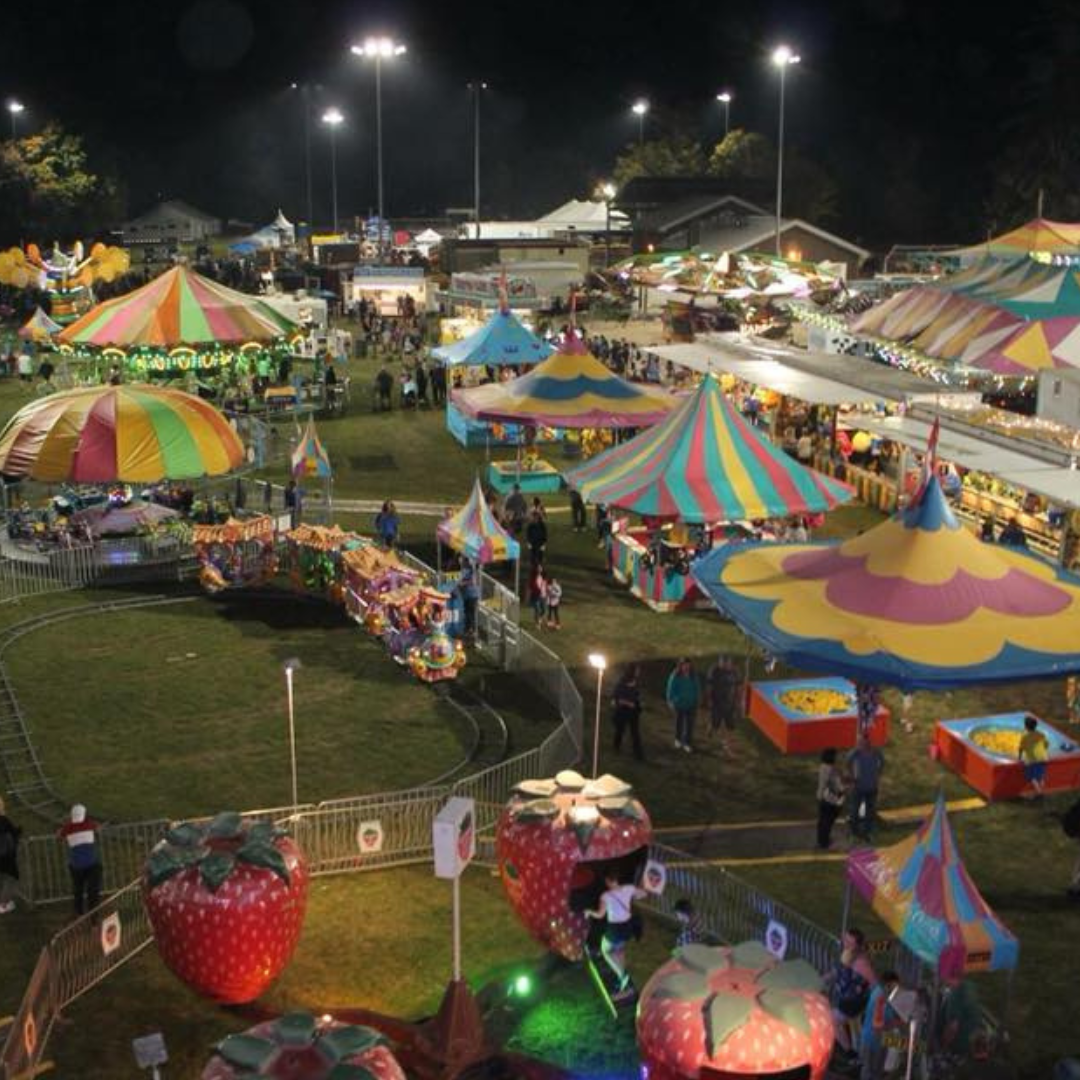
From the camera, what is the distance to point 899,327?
2822 cm

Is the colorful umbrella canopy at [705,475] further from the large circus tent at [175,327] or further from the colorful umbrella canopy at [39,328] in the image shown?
the colorful umbrella canopy at [39,328]

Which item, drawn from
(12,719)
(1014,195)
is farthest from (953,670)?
(1014,195)

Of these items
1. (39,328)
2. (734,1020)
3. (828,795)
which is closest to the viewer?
(734,1020)

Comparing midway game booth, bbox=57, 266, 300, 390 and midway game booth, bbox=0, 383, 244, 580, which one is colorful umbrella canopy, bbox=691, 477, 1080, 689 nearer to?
midway game booth, bbox=0, 383, 244, 580

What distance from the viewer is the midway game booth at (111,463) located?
806 inches

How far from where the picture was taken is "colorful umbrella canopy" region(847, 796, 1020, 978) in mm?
10117

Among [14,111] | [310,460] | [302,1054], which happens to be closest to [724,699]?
[302,1054]

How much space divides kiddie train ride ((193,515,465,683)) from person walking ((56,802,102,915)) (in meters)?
6.10

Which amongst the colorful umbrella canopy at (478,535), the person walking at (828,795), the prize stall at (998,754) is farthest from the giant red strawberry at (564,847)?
the colorful umbrella canopy at (478,535)

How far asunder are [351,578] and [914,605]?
30.7 ft

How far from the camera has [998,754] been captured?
14820mm

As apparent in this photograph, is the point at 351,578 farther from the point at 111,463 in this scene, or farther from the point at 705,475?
the point at 705,475

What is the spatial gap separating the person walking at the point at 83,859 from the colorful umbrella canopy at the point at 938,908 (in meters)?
6.34

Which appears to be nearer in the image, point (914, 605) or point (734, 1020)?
point (734, 1020)
